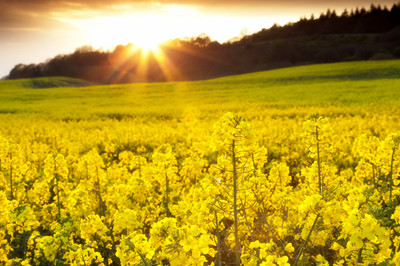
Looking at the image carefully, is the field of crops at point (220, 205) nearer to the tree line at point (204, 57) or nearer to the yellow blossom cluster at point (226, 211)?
the yellow blossom cluster at point (226, 211)

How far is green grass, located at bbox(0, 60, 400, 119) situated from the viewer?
24.1m

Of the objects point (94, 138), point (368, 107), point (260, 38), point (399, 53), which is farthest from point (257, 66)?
point (94, 138)

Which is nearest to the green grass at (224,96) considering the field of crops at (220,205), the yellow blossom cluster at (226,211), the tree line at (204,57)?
the field of crops at (220,205)

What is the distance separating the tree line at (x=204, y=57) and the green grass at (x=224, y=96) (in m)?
29.1

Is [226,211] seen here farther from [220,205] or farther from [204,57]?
[204,57]

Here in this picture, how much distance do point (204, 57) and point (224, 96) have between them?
6732 centimetres

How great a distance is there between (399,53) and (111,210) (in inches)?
3285

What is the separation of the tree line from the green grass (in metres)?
29.1

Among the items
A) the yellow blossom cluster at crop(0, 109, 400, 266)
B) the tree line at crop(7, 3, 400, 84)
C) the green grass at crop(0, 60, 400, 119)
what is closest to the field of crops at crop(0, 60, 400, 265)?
the yellow blossom cluster at crop(0, 109, 400, 266)

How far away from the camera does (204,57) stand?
98750 millimetres

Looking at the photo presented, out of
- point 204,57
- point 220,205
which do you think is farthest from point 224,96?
point 204,57

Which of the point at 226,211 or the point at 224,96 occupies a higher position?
the point at 226,211

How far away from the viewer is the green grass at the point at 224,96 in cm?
2408

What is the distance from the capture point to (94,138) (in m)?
13.9
